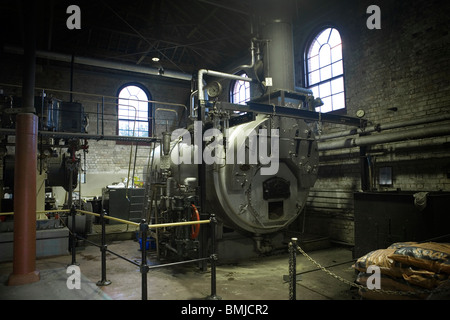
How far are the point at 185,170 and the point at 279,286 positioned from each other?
310 centimetres

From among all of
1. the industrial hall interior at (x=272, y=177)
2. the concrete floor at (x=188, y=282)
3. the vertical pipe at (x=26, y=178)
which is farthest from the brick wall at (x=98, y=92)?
the vertical pipe at (x=26, y=178)

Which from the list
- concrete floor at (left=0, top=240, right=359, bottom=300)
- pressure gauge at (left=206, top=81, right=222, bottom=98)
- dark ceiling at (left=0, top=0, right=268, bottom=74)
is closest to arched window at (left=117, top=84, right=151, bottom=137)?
dark ceiling at (left=0, top=0, right=268, bottom=74)

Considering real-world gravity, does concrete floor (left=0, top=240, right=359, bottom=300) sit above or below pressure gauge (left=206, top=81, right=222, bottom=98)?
below

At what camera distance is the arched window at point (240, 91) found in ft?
38.4

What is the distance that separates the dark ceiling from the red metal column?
4.57 metres

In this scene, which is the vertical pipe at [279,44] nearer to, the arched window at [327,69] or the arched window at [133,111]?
the arched window at [327,69]

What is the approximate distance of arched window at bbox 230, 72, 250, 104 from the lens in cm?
1171

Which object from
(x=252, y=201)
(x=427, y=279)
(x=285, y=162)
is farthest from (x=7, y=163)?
(x=427, y=279)

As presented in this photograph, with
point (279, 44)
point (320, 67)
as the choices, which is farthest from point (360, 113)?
point (279, 44)

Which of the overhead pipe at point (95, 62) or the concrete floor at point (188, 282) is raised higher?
the overhead pipe at point (95, 62)

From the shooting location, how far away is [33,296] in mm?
4207

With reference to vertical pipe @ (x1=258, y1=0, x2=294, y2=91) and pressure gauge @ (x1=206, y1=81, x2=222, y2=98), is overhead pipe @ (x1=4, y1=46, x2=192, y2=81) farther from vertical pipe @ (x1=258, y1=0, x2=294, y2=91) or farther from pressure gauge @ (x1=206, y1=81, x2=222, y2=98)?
vertical pipe @ (x1=258, y1=0, x2=294, y2=91)

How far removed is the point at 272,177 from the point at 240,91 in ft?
21.6

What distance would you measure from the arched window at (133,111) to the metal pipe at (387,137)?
8.08m
